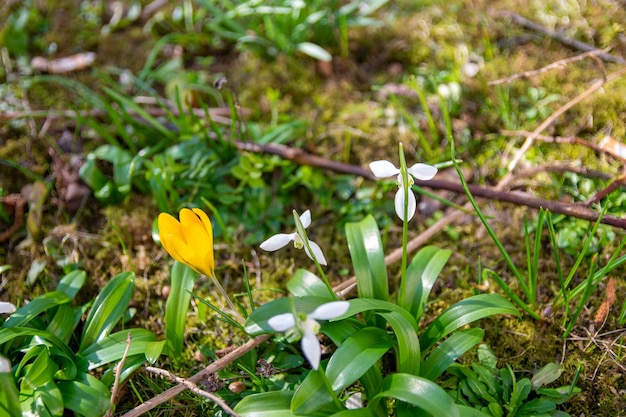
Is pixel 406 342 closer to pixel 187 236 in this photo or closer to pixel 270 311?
pixel 270 311

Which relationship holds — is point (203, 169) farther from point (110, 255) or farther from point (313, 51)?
point (313, 51)

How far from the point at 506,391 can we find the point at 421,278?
0.48m

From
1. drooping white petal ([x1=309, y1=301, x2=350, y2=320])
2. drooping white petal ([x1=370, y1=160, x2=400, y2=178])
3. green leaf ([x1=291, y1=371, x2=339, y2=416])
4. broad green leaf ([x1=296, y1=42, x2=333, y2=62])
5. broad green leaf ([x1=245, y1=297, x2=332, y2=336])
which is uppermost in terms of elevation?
drooping white petal ([x1=370, y1=160, x2=400, y2=178])

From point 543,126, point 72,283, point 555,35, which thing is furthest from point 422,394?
point 555,35

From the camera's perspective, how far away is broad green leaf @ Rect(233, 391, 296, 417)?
5.35 feet

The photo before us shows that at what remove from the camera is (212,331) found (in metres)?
2.17

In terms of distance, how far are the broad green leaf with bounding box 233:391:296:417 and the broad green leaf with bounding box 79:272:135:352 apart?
2.26 ft

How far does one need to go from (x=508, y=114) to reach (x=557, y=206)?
0.70 meters

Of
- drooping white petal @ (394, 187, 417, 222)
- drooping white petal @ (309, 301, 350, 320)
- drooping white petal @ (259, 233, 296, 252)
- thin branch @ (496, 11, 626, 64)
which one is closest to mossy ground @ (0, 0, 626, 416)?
thin branch @ (496, 11, 626, 64)

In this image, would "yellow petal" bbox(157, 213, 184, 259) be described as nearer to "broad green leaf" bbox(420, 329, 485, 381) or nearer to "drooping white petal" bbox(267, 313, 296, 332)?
"drooping white petal" bbox(267, 313, 296, 332)

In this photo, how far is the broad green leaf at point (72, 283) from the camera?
219 centimetres

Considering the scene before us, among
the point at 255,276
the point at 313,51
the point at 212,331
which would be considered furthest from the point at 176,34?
the point at 212,331

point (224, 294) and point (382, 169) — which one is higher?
point (382, 169)

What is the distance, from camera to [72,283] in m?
2.21
